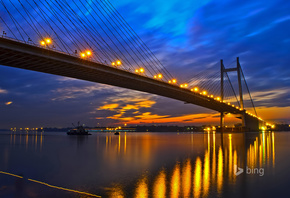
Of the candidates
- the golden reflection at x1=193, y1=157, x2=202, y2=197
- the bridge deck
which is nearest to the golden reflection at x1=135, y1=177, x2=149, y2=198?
the golden reflection at x1=193, y1=157, x2=202, y2=197

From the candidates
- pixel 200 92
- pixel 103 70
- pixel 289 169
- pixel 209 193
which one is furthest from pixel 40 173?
pixel 200 92

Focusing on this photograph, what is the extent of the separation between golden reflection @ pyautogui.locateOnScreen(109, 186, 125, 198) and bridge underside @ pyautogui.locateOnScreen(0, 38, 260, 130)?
22747 millimetres

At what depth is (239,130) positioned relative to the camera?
311ft

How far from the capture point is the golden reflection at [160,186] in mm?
8727

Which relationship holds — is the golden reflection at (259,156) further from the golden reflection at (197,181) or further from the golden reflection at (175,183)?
the golden reflection at (175,183)

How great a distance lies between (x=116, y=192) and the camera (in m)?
9.09

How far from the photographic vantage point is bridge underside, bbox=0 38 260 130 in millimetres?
27875

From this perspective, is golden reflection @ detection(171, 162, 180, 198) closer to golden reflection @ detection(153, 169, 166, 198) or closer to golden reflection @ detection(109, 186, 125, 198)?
golden reflection @ detection(153, 169, 166, 198)

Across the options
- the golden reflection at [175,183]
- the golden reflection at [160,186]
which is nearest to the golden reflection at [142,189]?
the golden reflection at [160,186]

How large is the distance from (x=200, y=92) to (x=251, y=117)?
36.5m

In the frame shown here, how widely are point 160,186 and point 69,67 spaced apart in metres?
28.8

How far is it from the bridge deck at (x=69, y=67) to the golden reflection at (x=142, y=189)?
2261cm

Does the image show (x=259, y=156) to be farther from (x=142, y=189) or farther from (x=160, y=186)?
(x=142, y=189)

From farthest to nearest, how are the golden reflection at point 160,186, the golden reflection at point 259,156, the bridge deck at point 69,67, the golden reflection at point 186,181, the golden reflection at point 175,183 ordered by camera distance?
the bridge deck at point 69,67
the golden reflection at point 259,156
the golden reflection at point 186,181
the golden reflection at point 175,183
the golden reflection at point 160,186
